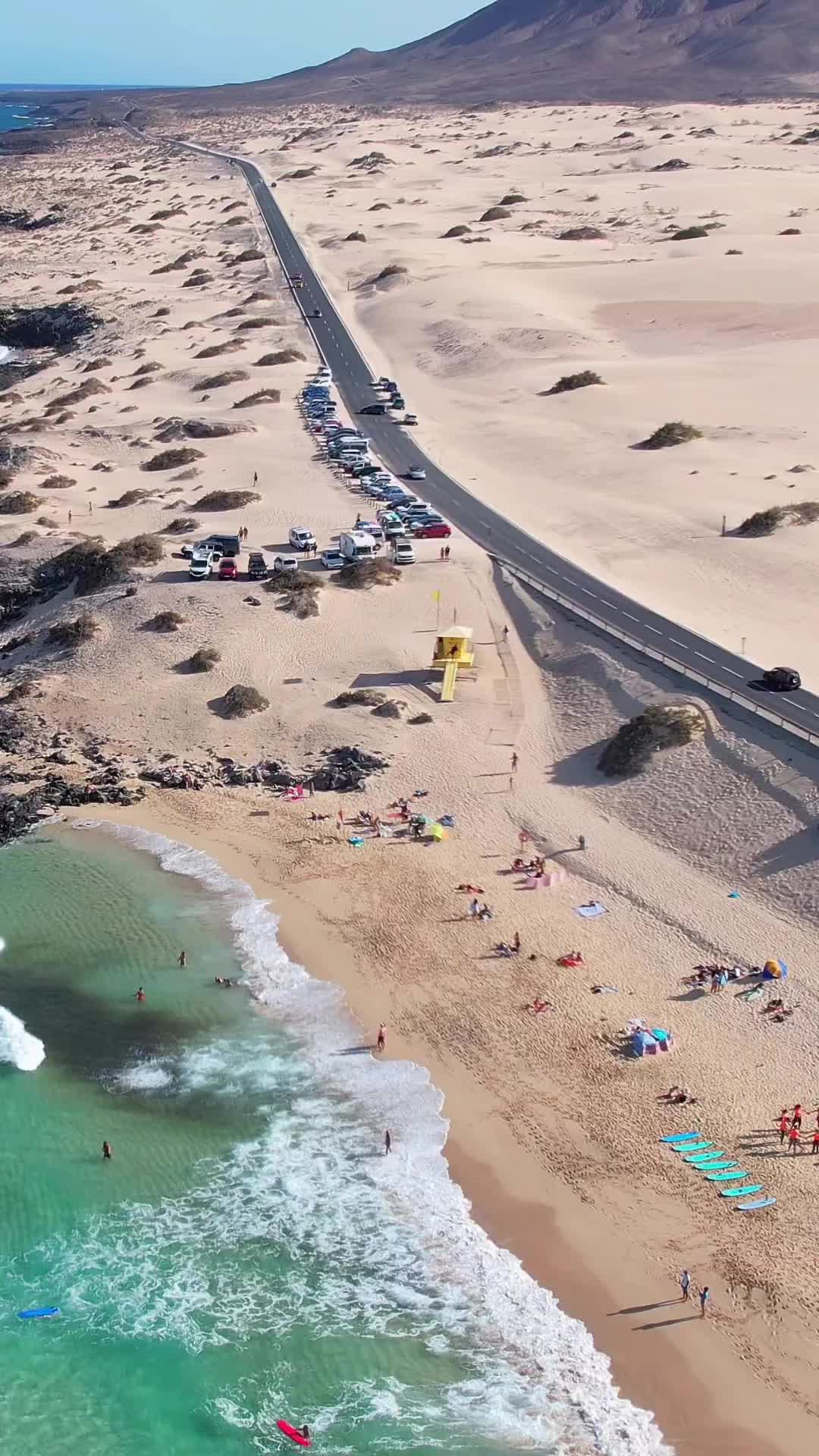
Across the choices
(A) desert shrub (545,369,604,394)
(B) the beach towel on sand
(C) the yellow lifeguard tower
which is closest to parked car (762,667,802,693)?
(B) the beach towel on sand

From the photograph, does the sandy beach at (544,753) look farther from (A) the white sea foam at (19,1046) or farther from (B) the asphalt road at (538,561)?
(A) the white sea foam at (19,1046)

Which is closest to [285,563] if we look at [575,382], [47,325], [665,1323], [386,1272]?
[575,382]

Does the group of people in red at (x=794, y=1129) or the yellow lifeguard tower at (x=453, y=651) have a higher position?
the yellow lifeguard tower at (x=453, y=651)

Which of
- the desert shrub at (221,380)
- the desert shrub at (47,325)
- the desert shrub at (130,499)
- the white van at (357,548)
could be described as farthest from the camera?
the desert shrub at (47,325)

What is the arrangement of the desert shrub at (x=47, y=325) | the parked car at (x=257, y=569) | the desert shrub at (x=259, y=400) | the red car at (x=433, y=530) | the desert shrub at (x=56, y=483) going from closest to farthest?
1. the parked car at (x=257, y=569)
2. the red car at (x=433, y=530)
3. the desert shrub at (x=56, y=483)
4. the desert shrub at (x=259, y=400)
5. the desert shrub at (x=47, y=325)

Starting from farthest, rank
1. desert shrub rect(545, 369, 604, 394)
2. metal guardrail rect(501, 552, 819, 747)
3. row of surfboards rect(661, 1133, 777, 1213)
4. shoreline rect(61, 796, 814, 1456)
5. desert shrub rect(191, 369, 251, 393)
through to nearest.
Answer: desert shrub rect(191, 369, 251, 393) → desert shrub rect(545, 369, 604, 394) → metal guardrail rect(501, 552, 819, 747) → row of surfboards rect(661, 1133, 777, 1213) → shoreline rect(61, 796, 814, 1456)

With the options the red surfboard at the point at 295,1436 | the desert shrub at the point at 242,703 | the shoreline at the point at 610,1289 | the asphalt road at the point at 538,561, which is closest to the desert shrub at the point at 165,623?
the desert shrub at the point at 242,703

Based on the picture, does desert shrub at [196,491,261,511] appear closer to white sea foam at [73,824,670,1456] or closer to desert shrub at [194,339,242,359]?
desert shrub at [194,339,242,359]

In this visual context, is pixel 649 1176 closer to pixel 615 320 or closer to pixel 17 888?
pixel 17 888
